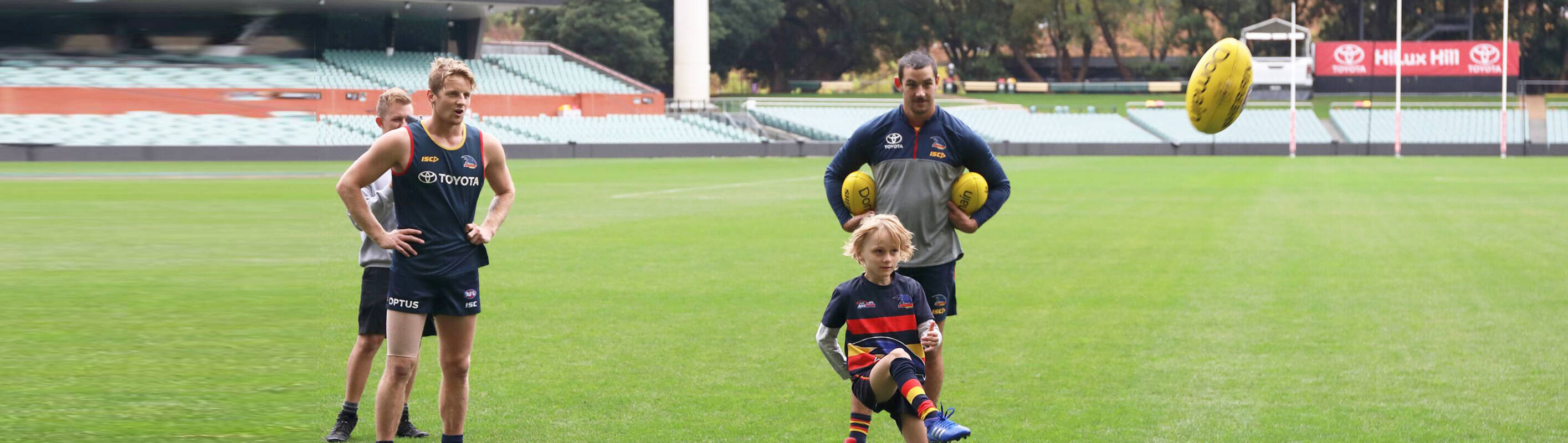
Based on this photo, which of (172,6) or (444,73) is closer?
(444,73)

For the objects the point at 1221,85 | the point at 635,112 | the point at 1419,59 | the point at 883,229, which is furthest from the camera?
the point at 1419,59

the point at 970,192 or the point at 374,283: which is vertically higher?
the point at 970,192

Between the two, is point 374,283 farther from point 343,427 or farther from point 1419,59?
point 1419,59

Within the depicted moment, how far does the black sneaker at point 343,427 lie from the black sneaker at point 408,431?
0.79 feet

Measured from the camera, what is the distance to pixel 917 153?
6699 mm

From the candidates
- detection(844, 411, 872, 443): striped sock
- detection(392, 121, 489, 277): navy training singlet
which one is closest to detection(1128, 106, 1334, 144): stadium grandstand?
detection(844, 411, 872, 443): striped sock

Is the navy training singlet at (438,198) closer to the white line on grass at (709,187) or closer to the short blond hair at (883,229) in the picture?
the short blond hair at (883,229)

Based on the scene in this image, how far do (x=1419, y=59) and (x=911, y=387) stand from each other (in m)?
75.2

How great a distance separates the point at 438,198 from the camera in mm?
5777

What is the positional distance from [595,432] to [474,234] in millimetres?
1644

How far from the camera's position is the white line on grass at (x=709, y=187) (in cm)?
2847

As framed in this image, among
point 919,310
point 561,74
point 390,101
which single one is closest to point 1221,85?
point 919,310

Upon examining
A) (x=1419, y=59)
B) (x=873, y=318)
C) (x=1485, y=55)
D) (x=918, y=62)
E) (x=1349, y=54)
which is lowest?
(x=873, y=318)

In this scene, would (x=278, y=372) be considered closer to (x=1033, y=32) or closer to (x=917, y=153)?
(x=917, y=153)
